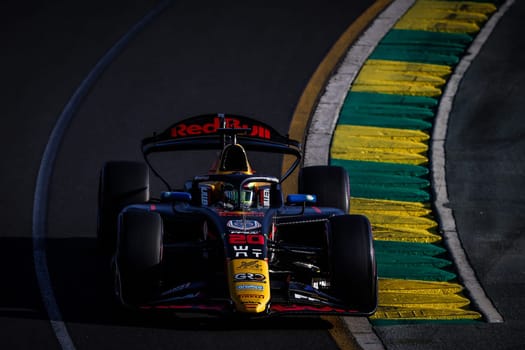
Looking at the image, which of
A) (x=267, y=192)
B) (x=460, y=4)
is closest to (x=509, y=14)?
(x=460, y=4)

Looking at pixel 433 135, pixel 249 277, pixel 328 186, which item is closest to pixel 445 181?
pixel 433 135

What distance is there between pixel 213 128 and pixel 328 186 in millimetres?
1517

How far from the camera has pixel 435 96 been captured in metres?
16.9

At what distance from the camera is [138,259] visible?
393 inches

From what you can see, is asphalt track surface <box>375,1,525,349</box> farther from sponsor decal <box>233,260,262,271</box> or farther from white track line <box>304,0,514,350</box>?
sponsor decal <box>233,260,262,271</box>

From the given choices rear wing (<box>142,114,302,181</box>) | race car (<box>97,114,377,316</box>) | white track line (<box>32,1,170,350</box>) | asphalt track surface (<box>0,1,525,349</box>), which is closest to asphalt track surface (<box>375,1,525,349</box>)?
asphalt track surface (<box>0,1,525,349</box>)

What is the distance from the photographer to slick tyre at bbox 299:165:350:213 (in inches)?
476

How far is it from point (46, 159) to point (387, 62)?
600 centimetres

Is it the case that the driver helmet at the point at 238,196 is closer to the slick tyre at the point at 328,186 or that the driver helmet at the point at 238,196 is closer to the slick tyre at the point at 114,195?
the slick tyre at the point at 328,186

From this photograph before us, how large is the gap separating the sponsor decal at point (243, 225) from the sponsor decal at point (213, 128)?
2141 mm

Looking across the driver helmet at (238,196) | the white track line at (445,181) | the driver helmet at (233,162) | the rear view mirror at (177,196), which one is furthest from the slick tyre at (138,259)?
the white track line at (445,181)

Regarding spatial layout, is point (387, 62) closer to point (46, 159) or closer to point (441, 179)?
point (441, 179)

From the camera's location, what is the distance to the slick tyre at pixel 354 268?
997 cm

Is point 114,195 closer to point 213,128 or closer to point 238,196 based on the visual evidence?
point 213,128
